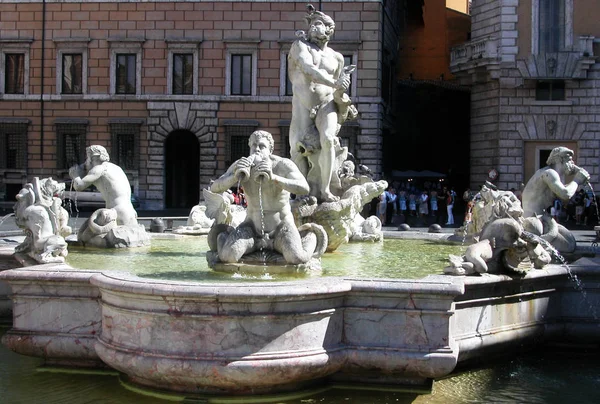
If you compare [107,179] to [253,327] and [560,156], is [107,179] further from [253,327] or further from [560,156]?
[560,156]

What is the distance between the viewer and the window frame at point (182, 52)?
31.8m

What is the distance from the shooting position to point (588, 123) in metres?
28.8

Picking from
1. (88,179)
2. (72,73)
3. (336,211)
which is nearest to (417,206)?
(72,73)

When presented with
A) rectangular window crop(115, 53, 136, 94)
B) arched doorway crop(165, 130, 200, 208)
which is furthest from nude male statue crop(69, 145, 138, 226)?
rectangular window crop(115, 53, 136, 94)

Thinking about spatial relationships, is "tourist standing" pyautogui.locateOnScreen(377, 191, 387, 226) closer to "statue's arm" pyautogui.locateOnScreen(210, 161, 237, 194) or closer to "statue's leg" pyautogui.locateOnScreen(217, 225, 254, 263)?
"statue's leg" pyautogui.locateOnScreen(217, 225, 254, 263)

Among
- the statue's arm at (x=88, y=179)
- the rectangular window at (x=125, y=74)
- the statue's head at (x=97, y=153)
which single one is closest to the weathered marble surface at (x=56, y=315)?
the statue's arm at (x=88, y=179)

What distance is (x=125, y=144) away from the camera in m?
32.5

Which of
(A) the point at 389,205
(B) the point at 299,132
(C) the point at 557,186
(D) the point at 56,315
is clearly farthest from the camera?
(A) the point at 389,205

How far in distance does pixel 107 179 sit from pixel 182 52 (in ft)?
74.8

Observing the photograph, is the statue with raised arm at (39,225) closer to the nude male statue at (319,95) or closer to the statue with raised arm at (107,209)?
the statue with raised arm at (107,209)

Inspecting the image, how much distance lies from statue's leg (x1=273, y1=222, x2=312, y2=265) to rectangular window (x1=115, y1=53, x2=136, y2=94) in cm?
2619

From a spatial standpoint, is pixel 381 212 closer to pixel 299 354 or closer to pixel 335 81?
pixel 335 81

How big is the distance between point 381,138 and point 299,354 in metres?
26.1

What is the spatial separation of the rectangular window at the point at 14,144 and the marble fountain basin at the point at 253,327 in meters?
27.1
